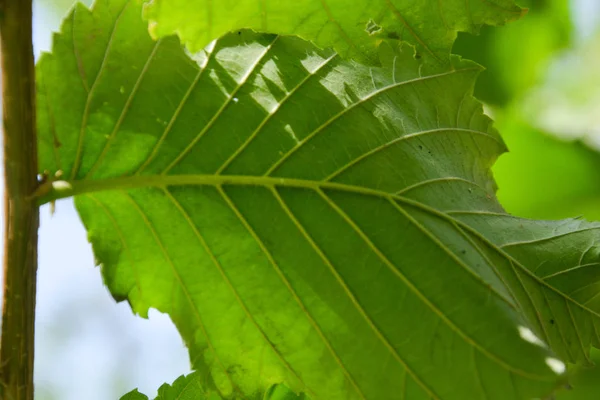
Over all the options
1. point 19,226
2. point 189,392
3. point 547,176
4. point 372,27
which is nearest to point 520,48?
point 547,176

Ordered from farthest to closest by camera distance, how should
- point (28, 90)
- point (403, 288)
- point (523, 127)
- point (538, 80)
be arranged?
point (538, 80)
point (523, 127)
point (403, 288)
point (28, 90)

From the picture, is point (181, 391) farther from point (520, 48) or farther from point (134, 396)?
point (520, 48)

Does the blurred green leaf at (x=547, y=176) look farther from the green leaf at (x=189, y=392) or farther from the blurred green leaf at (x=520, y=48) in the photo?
the green leaf at (x=189, y=392)

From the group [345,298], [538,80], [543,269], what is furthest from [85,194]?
[538,80]

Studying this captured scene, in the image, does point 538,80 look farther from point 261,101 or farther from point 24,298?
point 24,298

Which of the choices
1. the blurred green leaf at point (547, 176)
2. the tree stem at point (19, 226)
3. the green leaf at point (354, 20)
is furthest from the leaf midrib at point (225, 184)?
the blurred green leaf at point (547, 176)
